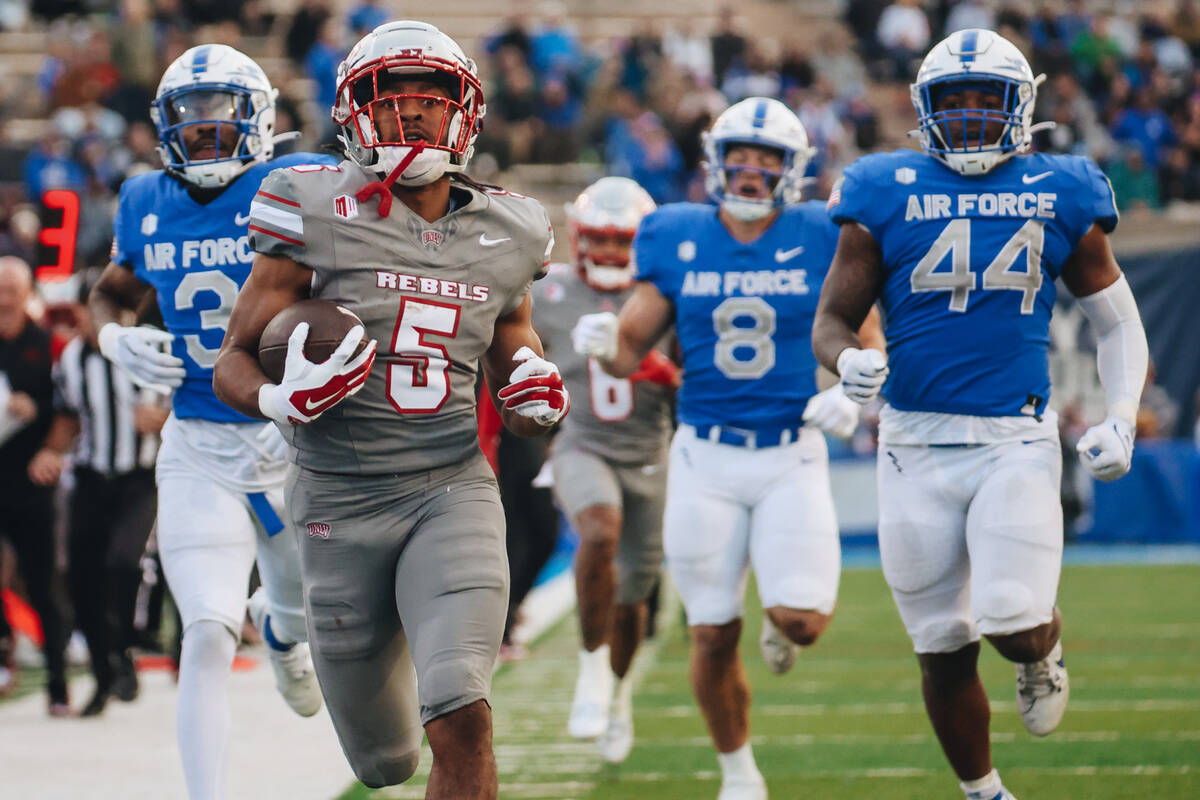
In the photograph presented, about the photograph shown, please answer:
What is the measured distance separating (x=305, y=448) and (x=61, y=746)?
327 cm

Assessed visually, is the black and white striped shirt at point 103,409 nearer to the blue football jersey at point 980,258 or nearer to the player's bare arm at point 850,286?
the player's bare arm at point 850,286

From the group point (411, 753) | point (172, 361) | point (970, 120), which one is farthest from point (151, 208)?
point (970, 120)

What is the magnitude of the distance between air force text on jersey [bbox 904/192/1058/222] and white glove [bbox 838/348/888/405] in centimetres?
45

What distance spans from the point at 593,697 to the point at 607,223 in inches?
76.4

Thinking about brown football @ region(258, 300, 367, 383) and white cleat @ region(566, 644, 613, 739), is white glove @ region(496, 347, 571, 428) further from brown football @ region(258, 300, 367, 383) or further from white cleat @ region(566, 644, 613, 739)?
white cleat @ region(566, 644, 613, 739)

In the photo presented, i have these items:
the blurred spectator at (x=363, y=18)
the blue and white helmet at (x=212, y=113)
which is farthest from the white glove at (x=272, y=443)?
the blurred spectator at (x=363, y=18)

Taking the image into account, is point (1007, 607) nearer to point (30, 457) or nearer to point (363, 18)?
point (30, 457)

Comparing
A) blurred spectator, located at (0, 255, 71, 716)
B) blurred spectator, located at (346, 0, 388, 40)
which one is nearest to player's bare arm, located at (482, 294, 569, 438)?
blurred spectator, located at (0, 255, 71, 716)

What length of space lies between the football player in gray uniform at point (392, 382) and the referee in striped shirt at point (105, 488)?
357cm

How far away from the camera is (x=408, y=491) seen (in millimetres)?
3609

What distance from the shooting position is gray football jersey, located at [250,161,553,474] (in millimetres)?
3559

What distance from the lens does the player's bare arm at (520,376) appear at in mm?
3582

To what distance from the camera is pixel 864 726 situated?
6.54 m

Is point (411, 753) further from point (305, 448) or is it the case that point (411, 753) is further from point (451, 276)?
Result: point (451, 276)
